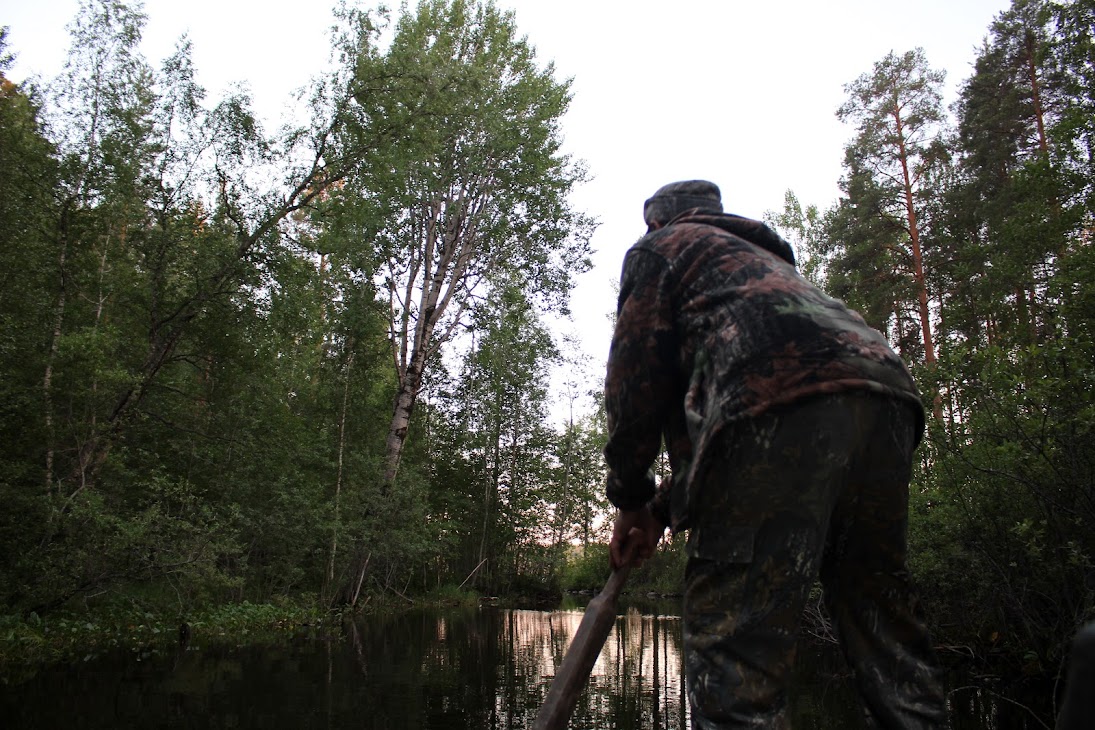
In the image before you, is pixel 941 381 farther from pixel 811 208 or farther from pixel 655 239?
pixel 811 208

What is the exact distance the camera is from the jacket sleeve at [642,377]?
7.72 ft

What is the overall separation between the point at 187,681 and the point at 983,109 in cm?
1957

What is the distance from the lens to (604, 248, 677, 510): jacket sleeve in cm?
235

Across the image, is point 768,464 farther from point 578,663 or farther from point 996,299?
point 996,299

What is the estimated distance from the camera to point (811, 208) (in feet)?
91.6

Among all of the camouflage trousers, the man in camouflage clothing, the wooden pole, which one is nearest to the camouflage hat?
the man in camouflage clothing

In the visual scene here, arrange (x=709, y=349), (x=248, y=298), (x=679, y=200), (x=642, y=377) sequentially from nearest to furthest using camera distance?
(x=709, y=349)
(x=642, y=377)
(x=679, y=200)
(x=248, y=298)

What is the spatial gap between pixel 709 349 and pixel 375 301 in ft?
49.6

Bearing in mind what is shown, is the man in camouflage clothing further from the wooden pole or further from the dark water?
the dark water

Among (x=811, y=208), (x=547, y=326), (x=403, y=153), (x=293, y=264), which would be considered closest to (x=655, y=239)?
(x=293, y=264)

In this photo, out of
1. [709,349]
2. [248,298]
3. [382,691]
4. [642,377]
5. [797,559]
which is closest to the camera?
[797,559]

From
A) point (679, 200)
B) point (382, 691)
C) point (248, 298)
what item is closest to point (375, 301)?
point (248, 298)

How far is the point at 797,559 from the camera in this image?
1932 mm

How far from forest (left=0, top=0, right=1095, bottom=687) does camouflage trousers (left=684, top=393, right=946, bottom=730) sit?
11.1 ft
